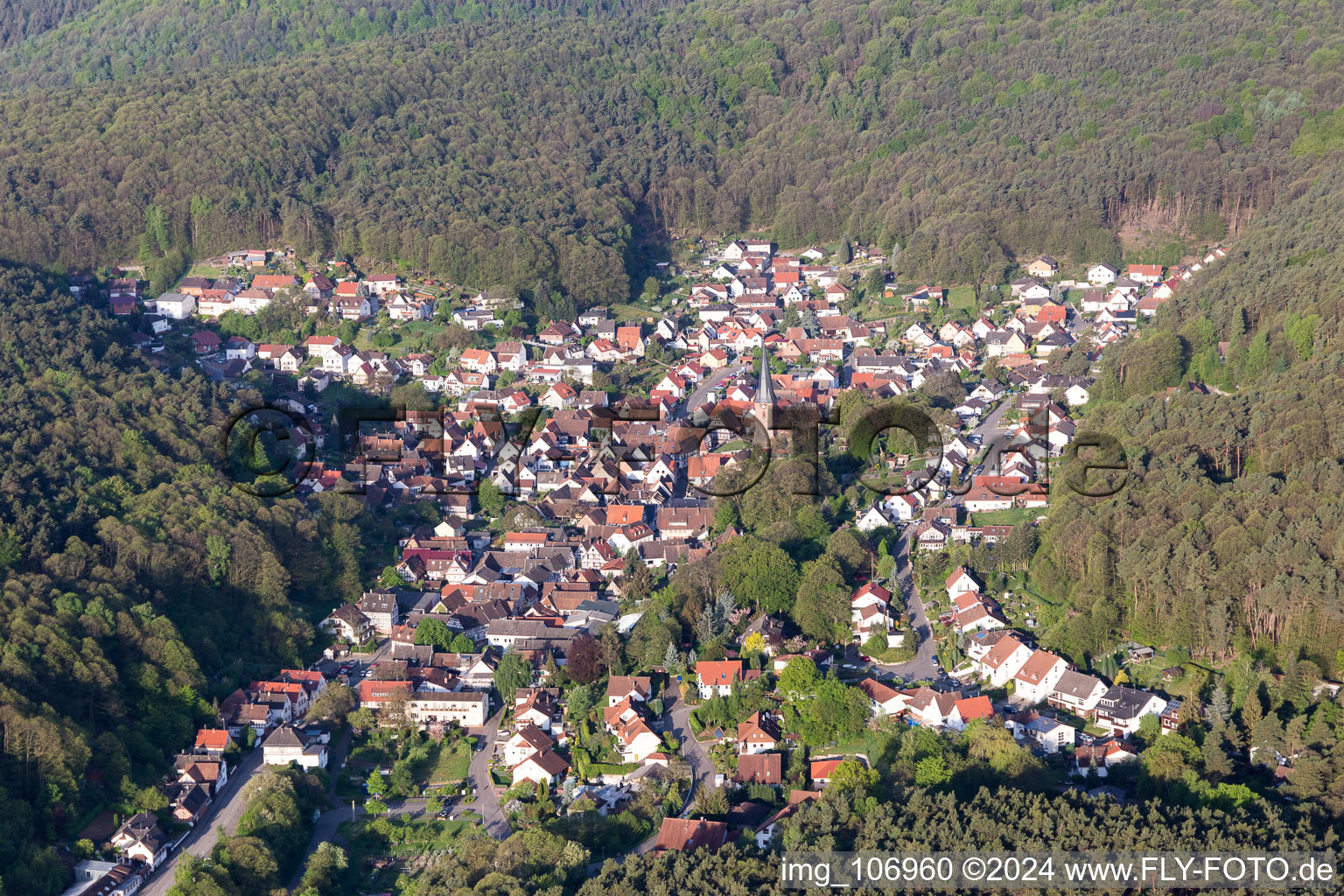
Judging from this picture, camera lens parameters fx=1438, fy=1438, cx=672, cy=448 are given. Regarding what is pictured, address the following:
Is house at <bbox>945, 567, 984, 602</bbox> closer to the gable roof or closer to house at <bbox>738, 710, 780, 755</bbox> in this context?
the gable roof

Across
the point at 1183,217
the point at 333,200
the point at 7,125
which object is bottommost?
the point at 1183,217

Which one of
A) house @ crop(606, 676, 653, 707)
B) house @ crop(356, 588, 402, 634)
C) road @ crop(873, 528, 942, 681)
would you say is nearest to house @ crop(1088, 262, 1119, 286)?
road @ crop(873, 528, 942, 681)

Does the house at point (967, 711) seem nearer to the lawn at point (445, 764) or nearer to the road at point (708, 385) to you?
the lawn at point (445, 764)

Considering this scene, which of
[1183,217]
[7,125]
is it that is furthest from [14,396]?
[1183,217]

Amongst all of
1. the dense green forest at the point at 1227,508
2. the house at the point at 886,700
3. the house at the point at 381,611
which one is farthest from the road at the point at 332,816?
the dense green forest at the point at 1227,508

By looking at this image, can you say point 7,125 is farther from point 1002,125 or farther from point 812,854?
point 812,854
